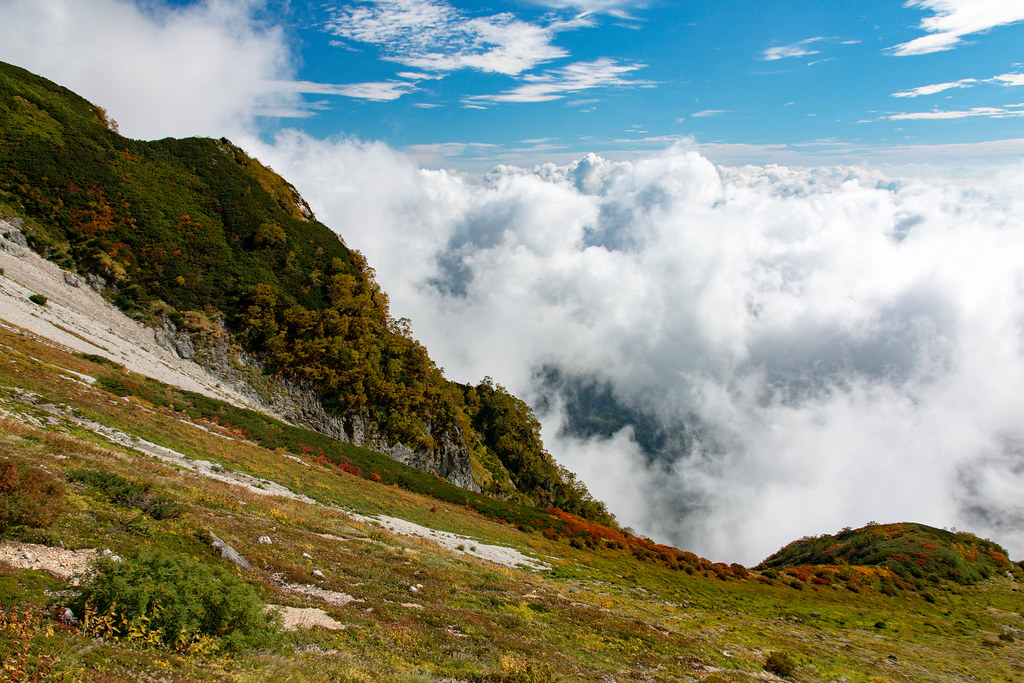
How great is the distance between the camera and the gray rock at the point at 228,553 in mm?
12922

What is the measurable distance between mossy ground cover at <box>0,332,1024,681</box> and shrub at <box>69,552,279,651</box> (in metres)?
0.25

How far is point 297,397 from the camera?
Answer: 64.2m

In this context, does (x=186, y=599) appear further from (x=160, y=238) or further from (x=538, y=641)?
(x=160, y=238)

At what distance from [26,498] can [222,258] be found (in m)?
69.9

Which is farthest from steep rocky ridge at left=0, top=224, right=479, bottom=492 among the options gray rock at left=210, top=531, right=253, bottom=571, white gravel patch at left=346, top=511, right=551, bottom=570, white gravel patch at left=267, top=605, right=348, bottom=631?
white gravel patch at left=267, top=605, right=348, bottom=631

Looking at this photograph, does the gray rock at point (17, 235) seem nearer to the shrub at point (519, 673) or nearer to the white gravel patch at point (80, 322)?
the white gravel patch at point (80, 322)

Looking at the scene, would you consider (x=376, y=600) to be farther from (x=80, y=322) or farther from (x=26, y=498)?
(x=80, y=322)

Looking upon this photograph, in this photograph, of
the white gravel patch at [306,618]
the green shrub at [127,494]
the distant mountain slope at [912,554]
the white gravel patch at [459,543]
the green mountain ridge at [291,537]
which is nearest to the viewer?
the green mountain ridge at [291,537]

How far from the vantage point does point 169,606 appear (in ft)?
28.1

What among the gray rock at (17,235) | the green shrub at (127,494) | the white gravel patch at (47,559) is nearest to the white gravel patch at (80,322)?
the gray rock at (17,235)

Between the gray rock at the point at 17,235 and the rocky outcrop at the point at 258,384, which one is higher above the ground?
the gray rock at the point at 17,235

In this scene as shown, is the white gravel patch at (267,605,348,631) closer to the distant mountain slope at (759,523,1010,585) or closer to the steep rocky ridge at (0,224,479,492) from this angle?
the steep rocky ridge at (0,224,479,492)

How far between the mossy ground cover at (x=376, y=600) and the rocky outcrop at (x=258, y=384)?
22.0m

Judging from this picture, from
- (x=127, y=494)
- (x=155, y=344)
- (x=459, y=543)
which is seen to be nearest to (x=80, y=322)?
(x=155, y=344)
